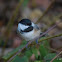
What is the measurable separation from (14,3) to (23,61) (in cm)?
307

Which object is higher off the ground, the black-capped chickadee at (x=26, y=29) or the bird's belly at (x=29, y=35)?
the black-capped chickadee at (x=26, y=29)

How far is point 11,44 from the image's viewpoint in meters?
3.25

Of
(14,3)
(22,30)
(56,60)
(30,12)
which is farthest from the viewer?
(14,3)

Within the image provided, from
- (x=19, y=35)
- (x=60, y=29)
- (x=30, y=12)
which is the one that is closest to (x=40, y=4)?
(x=30, y=12)

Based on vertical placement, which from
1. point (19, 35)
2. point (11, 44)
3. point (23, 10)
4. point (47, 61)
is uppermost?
point (23, 10)

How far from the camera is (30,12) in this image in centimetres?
385

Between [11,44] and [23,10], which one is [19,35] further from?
[23,10]

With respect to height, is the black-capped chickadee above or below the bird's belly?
above

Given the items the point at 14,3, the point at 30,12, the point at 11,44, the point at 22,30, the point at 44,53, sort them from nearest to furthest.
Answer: the point at 44,53 → the point at 22,30 → the point at 11,44 → the point at 30,12 → the point at 14,3

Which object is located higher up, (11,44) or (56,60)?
(56,60)

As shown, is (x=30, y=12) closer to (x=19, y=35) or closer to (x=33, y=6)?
(x=33, y=6)

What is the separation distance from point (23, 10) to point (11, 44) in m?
0.96

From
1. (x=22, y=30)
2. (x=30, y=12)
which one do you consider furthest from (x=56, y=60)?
(x=30, y=12)

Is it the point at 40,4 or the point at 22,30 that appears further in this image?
the point at 40,4
